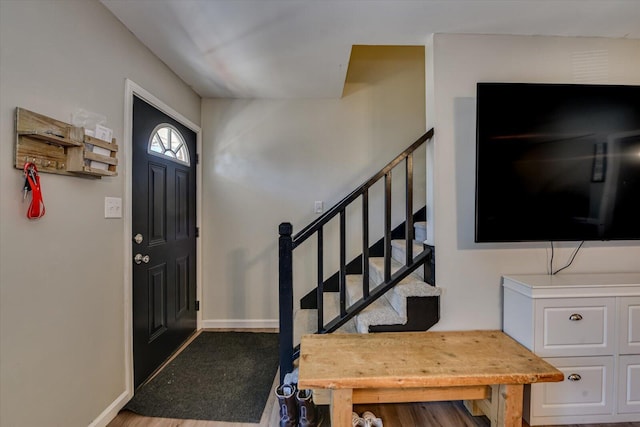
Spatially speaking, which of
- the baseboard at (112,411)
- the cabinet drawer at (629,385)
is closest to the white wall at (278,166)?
the baseboard at (112,411)

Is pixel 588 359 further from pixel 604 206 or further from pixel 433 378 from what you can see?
pixel 433 378

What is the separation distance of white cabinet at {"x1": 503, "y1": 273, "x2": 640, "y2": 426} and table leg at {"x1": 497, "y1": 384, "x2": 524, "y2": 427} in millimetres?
296

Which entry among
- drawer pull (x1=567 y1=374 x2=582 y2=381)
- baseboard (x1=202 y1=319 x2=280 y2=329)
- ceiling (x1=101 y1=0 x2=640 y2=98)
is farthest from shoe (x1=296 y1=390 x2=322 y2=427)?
ceiling (x1=101 y1=0 x2=640 y2=98)

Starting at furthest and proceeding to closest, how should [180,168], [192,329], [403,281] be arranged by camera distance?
1. [192,329]
2. [180,168]
3. [403,281]

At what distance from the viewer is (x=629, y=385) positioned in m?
1.58

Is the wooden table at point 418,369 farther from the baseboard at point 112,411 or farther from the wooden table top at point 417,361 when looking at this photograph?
the baseboard at point 112,411

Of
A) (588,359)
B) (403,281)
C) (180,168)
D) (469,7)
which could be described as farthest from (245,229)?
(588,359)

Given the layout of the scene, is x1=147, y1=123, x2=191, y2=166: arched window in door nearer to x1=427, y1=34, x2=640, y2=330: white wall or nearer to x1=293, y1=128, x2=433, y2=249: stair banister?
x1=293, y1=128, x2=433, y2=249: stair banister

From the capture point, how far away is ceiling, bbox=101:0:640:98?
1.55 meters

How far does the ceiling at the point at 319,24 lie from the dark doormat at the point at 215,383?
7.55 ft

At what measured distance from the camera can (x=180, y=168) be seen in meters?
2.48

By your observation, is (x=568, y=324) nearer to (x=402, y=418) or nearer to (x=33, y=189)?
(x=402, y=418)

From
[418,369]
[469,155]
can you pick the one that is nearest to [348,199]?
[469,155]

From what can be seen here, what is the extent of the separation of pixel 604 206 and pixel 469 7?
1.40m
